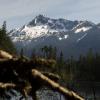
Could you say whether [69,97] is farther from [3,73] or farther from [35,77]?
[3,73]

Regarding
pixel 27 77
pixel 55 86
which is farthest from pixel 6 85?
pixel 55 86

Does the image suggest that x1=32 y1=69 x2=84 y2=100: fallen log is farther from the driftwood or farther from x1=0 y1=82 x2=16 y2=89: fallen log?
x1=0 y1=82 x2=16 y2=89: fallen log

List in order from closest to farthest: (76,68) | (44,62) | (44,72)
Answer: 1. (44,62)
2. (44,72)
3. (76,68)

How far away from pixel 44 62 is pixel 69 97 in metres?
0.30

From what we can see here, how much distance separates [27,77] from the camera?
11.1 feet

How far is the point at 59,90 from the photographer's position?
10.6ft

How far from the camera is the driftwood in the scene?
10.7 ft

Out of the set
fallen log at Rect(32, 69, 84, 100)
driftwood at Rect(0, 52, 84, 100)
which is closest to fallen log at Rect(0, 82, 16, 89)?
driftwood at Rect(0, 52, 84, 100)

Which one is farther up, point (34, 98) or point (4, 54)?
point (4, 54)

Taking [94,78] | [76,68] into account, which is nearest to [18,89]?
[94,78]

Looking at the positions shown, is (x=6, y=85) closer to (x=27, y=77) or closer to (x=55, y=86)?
(x=27, y=77)

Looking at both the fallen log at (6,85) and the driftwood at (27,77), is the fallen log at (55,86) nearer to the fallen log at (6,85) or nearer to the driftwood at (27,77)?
the driftwood at (27,77)

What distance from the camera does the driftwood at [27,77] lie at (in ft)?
10.7

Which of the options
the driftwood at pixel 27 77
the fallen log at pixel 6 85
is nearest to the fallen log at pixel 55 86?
the driftwood at pixel 27 77
